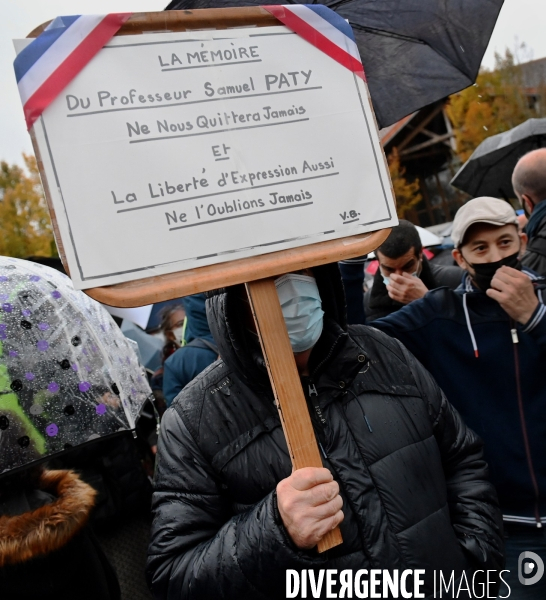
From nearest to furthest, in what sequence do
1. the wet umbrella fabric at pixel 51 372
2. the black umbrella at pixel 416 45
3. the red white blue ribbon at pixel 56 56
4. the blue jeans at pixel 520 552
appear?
the red white blue ribbon at pixel 56 56 → the wet umbrella fabric at pixel 51 372 → the blue jeans at pixel 520 552 → the black umbrella at pixel 416 45

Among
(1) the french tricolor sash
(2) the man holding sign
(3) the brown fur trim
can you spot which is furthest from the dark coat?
(1) the french tricolor sash

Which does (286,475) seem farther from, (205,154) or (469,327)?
(469,327)

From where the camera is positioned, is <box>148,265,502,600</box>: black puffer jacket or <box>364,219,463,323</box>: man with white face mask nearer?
<box>148,265,502,600</box>: black puffer jacket

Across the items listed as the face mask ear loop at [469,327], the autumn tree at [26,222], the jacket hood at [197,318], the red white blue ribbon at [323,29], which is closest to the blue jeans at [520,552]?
the face mask ear loop at [469,327]

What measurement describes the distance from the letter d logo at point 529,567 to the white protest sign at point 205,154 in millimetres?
1604

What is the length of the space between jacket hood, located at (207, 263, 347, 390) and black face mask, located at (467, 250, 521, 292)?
99cm

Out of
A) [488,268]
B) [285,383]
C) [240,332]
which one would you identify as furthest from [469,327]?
[285,383]

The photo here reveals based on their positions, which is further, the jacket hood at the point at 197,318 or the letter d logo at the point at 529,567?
the jacket hood at the point at 197,318

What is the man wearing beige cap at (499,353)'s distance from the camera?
92.4 inches

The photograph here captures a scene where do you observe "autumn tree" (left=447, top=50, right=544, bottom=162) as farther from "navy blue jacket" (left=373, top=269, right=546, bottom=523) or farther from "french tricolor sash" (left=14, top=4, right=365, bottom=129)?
"french tricolor sash" (left=14, top=4, right=365, bottom=129)

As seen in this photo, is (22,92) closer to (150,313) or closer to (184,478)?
(184,478)

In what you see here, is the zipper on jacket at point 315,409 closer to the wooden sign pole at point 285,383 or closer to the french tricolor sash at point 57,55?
the wooden sign pole at point 285,383

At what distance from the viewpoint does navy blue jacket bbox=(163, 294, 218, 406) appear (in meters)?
3.57

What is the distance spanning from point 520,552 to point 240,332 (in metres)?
1.57
